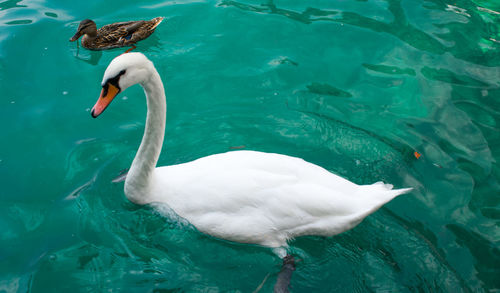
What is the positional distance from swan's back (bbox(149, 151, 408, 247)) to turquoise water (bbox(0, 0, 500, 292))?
25cm

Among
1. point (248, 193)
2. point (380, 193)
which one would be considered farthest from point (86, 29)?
point (380, 193)

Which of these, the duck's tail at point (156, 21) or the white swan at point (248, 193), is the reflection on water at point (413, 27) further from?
the white swan at point (248, 193)

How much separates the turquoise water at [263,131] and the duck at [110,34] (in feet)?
0.87

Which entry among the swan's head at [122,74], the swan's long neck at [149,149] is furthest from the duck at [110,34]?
the swan's head at [122,74]

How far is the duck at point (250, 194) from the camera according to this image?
3797mm

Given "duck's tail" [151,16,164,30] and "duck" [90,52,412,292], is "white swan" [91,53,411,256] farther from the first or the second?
"duck's tail" [151,16,164,30]

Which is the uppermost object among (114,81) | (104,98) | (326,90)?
(114,81)

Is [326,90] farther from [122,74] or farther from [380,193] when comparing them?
[122,74]

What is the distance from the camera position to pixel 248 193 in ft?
12.5

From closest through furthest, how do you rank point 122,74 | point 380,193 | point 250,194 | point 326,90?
point 122,74
point 250,194
point 380,193
point 326,90

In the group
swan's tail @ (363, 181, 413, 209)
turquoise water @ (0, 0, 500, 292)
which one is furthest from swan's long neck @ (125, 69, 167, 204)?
swan's tail @ (363, 181, 413, 209)

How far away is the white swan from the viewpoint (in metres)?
3.80

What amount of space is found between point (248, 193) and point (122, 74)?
1.36 metres

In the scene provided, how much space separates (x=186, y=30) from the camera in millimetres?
6984
